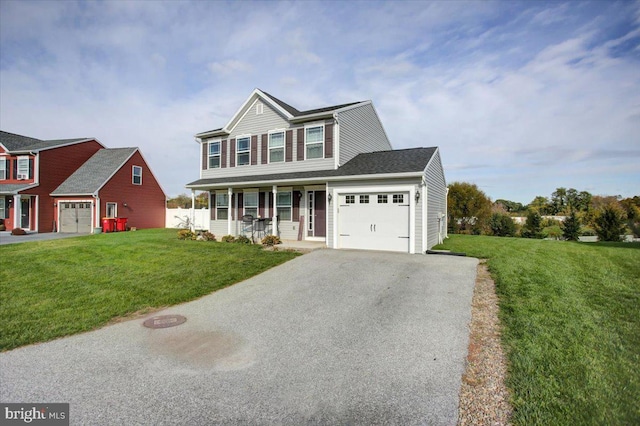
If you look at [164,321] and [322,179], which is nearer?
[164,321]

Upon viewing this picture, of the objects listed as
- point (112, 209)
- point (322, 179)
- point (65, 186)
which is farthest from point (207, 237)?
point (65, 186)

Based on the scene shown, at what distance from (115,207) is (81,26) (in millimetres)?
15309

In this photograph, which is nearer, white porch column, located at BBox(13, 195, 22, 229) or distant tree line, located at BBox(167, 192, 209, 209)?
white porch column, located at BBox(13, 195, 22, 229)

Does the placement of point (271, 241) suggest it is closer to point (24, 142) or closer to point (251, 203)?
point (251, 203)

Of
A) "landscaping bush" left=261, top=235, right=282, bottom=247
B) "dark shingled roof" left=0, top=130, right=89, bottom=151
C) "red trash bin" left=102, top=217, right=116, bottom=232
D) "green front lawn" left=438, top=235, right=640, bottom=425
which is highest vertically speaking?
"dark shingled roof" left=0, top=130, right=89, bottom=151

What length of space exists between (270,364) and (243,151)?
14321 mm

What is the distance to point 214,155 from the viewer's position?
58.4 feet

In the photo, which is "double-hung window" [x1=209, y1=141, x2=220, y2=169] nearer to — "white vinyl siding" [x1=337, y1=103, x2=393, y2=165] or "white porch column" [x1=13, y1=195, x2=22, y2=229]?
"white vinyl siding" [x1=337, y1=103, x2=393, y2=165]

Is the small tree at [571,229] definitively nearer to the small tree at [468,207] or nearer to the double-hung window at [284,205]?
the small tree at [468,207]

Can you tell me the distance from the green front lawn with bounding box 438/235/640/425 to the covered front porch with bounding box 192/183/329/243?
8048 mm

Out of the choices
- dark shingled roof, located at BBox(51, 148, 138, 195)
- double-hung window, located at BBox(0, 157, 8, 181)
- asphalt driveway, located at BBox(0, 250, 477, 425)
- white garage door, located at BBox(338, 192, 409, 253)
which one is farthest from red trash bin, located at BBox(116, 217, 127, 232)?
asphalt driveway, located at BBox(0, 250, 477, 425)

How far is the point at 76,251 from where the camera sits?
12.0m

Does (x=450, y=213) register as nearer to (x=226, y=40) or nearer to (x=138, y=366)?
(x=226, y=40)

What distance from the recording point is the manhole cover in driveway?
5258 millimetres
